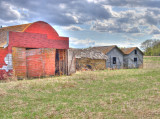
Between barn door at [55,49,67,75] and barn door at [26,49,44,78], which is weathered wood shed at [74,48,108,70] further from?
barn door at [26,49,44,78]

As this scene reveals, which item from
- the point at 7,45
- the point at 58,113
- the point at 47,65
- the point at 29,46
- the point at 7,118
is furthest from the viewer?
the point at 47,65

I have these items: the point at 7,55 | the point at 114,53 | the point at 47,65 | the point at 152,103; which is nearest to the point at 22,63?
the point at 7,55

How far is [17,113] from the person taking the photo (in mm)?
6730

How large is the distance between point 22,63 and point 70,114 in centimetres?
1118

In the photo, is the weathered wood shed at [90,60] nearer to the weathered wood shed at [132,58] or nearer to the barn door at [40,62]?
the weathered wood shed at [132,58]

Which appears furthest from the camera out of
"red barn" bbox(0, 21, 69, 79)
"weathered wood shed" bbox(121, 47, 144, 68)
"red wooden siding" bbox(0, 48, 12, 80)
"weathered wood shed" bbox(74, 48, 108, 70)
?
"weathered wood shed" bbox(121, 47, 144, 68)

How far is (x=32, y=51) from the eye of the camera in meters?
17.5

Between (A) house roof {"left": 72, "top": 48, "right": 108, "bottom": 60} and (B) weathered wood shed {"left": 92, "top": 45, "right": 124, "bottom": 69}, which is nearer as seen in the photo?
(A) house roof {"left": 72, "top": 48, "right": 108, "bottom": 60}

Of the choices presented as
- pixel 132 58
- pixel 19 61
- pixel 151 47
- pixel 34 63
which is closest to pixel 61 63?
pixel 34 63

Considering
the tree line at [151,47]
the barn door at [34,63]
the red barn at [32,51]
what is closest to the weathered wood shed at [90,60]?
the red barn at [32,51]

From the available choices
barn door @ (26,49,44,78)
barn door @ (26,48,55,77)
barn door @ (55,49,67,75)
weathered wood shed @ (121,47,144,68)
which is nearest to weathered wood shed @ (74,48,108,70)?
weathered wood shed @ (121,47,144,68)

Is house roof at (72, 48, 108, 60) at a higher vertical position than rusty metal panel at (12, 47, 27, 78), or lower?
higher

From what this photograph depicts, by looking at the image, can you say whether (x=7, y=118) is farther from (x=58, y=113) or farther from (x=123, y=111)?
(x=123, y=111)

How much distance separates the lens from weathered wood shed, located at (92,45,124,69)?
32.7 metres
